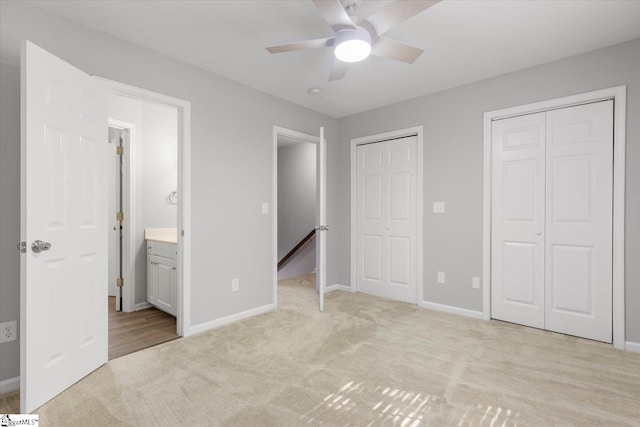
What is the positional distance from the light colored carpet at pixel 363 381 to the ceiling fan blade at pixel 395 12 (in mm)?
2201

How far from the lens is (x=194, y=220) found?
2.95 metres

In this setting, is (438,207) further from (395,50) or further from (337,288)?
(395,50)

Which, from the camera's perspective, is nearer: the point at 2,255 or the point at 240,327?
the point at 2,255

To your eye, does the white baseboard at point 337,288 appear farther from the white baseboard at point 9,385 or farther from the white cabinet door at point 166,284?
the white baseboard at point 9,385

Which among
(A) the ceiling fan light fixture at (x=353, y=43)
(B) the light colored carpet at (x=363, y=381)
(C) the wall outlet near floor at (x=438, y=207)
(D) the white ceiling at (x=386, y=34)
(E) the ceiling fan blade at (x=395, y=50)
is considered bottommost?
(B) the light colored carpet at (x=363, y=381)

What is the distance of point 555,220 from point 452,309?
136 cm

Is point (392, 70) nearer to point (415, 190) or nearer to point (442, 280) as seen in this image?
point (415, 190)

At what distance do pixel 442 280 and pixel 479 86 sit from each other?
2.13 meters

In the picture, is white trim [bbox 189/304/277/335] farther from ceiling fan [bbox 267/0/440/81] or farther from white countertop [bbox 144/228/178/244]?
ceiling fan [bbox 267/0/440/81]

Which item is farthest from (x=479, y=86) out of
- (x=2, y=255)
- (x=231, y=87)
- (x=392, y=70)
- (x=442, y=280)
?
(x=2, y=255)

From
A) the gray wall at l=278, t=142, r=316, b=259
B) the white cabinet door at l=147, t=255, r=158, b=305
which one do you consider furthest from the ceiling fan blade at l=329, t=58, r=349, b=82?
the gray wall at l=278, t=142, r=316, b=259

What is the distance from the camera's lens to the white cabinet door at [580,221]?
2672mm

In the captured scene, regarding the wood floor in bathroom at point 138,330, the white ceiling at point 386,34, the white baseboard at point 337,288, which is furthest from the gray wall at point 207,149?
the white baseboard at point 337,288

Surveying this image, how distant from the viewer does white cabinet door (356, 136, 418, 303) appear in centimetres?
391
